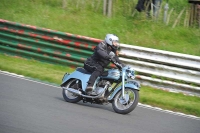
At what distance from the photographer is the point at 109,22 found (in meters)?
17.0

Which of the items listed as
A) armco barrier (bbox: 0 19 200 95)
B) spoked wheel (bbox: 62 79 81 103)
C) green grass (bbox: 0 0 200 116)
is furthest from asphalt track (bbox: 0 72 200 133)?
armco barrier (bbox: 0 19 200 95)

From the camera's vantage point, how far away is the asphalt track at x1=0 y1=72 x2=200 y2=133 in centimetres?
797

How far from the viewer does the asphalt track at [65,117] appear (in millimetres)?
7969

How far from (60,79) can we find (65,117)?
4610 mm

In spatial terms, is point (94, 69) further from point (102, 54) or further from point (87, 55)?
point (87, 55)

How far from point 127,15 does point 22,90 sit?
700 centimetres

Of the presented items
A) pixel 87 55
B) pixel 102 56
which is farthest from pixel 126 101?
pixel 87 55

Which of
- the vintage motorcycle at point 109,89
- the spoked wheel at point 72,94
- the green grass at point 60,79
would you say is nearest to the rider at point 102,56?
the vintage motorcycle at point 109,89

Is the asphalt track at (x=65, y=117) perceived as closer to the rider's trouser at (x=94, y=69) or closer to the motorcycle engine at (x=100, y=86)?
the motorcycle engine at (x=100, y=86)

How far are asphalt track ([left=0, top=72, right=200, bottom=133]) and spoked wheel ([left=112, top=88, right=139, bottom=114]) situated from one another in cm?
14

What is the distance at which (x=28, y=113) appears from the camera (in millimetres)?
8797

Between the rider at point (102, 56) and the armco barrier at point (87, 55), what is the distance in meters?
2.86

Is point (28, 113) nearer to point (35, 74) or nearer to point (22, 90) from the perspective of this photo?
point (22, 90)

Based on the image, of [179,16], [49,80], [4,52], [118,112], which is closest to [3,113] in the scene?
[118,112]
